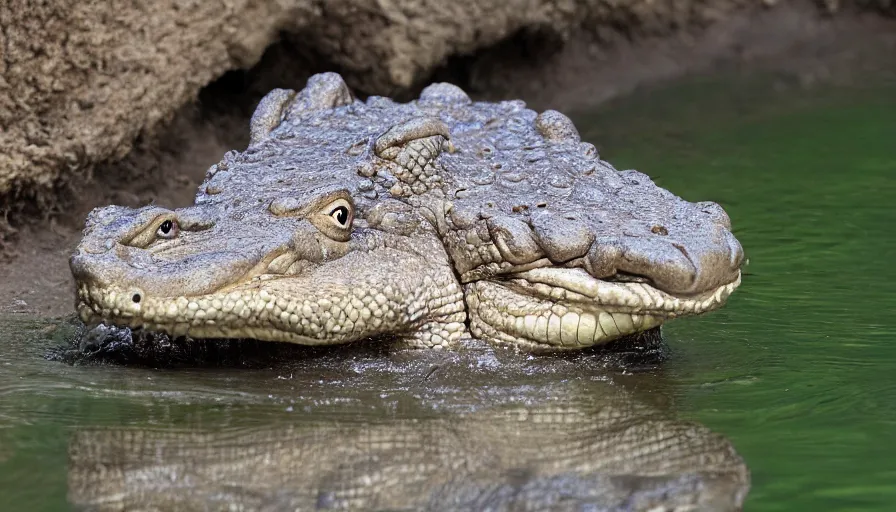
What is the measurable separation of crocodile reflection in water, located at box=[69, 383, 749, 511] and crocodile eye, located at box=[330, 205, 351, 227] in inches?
33.3

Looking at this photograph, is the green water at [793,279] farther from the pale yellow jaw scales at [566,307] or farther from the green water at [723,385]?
the pale yellow jaw scales at [566,307]

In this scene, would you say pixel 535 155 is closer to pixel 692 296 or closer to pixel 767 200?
pixel 692 296

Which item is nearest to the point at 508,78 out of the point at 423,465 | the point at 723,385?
the point at 723,385

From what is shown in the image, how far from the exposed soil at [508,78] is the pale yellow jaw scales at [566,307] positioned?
5.98 feet

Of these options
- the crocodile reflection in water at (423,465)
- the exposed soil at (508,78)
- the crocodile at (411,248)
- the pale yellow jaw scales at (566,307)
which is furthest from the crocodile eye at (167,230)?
the exposed soil at (508,78)

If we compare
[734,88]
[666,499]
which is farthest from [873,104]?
[666,499]

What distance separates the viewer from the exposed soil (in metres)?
5.80

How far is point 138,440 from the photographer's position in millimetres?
3406

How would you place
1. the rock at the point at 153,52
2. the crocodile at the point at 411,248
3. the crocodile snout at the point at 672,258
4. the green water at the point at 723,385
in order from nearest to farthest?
the green water at the point at 723,385, the crocodile at the point at 411,248, the crocodile snout at the point at 672,258, the rock at the point at 153,52

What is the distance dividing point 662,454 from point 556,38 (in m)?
5.76

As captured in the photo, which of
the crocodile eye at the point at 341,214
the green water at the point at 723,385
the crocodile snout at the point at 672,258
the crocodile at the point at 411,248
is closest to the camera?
the green water at the point at 723,385

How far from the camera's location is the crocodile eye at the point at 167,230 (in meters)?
3.95

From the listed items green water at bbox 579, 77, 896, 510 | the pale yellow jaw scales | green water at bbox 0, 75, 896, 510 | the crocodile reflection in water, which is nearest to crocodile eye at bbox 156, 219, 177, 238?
green water at bbox 0, 75, 896, 510

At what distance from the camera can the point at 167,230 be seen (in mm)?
3969
